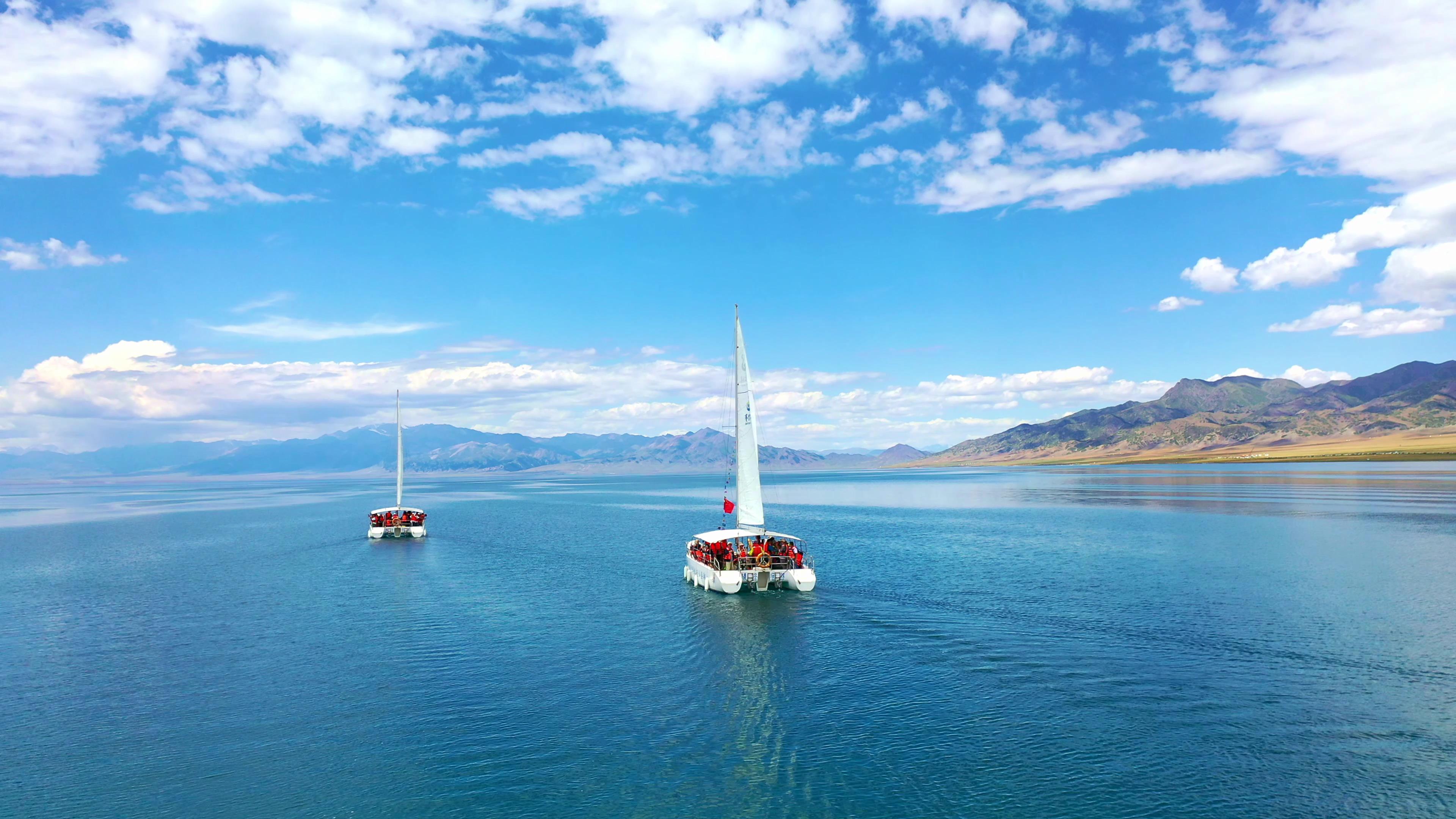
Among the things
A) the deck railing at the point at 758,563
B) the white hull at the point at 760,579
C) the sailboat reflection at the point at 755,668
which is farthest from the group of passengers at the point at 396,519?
the sailboat reflection at the point at 755,668

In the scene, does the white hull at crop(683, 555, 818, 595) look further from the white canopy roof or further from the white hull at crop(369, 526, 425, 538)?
the white hull at crop(369, 526, 425, 538)

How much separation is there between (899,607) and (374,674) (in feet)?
108

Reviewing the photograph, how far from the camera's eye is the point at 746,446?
2491 inches

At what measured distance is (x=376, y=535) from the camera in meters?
105

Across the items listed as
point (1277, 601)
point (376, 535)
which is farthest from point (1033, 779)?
point (376, 535)

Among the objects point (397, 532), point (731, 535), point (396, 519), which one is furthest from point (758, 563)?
point (396, 519)

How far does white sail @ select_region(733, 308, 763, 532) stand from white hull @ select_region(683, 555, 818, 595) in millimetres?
5733

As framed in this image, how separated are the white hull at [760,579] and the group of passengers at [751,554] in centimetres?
74

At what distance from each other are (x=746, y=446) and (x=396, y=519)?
2642 inches

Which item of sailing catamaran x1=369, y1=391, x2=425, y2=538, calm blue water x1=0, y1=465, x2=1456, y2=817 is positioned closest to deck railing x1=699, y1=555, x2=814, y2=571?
calm blue water x1=0, y1=465, x2=1456, y2=817

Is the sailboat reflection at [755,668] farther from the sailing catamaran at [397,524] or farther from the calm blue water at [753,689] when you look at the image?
the sailing catamaran at [397,524]

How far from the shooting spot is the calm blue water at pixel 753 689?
25375mm

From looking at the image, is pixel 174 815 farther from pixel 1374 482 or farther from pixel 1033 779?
pixel 1374 482

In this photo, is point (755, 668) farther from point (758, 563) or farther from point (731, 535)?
point (731, 535)
